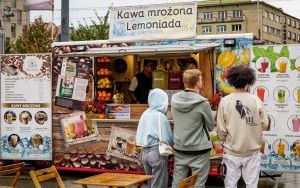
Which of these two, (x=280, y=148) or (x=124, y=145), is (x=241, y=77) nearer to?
(x=280, y=148)

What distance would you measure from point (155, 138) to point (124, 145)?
12.5ft

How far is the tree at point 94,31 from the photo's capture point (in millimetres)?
23797

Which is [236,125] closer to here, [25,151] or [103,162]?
[103,162]

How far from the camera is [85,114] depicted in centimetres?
1045

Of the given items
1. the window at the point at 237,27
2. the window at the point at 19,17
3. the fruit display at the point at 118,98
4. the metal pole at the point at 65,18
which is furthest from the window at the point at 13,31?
the fruit display at the point at 118,98

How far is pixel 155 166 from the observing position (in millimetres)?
6359

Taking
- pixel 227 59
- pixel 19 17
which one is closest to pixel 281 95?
pixel 227 59

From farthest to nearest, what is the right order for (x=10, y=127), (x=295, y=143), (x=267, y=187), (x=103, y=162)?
(x=10, y=127) < (x=103, y=162) < (x=267, y=187) < (x=295, y=143)

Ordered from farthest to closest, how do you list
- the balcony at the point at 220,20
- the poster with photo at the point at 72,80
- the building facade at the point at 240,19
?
the balcony at the point at 220,20 → the building facade at the point at 240,19 → the poster with photo at the point at 72,80

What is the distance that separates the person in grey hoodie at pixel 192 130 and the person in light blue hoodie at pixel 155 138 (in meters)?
0.43

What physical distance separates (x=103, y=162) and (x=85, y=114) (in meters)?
0.96

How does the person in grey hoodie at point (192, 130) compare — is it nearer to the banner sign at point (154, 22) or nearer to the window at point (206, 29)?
the banner sign at point (154, 22)

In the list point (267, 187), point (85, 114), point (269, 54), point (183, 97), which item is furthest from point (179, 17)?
point (183, 97)

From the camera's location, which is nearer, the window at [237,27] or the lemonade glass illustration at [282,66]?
the lemonade glass illustration at [282,66]
